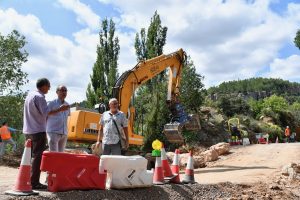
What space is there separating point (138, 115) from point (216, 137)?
20.5ft

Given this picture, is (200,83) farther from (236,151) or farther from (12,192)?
(12,192)

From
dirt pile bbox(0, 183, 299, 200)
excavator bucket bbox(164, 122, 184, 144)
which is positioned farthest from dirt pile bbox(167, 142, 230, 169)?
dirt pile bbox(0, 183, 299, 200)

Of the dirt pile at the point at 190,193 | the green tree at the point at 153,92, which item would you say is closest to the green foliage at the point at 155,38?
the green tree at the point at 153,92

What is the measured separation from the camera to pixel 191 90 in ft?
98.0

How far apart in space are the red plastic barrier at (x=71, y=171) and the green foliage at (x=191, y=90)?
2292cm

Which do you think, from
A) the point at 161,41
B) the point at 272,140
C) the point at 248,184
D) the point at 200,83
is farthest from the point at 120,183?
the point at 272,140

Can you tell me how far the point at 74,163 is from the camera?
6.56 m

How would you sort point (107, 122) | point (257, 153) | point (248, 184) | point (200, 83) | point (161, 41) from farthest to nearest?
1. point (161, 41)
2. point (200, 83)
3. point (257, 153)
4. point (248, 184)
5. point (107, 122)

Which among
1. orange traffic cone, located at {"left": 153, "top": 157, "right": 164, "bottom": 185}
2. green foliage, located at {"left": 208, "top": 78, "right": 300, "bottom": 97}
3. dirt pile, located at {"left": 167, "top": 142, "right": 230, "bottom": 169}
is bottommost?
orange traffic cone, located at {"left": 153, "top": 157, "right": 164, "bottom": 185}

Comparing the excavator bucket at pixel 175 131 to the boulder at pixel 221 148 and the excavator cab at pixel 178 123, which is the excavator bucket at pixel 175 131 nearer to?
the excavator cab at pixel 178 123

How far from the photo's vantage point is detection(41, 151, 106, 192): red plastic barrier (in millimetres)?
6289

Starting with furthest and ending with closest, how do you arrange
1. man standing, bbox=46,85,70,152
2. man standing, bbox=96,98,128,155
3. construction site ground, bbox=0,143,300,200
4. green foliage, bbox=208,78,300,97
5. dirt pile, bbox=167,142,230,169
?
1. green foliage, bbox=208,78,300,97
2. dirt pile, bbox=167,142,230,169
3. man standing, bbox=96,98,128,155
4. man standing, bbox=46,85,70,152
5. construction site ground, bbox=0,143,300,200

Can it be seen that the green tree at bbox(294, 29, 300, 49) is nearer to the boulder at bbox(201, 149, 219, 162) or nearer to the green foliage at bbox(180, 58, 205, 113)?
the green foliage at bbox(180, 58, 205, 113)

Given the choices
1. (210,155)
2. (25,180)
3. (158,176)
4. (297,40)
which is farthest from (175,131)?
(297,40)
